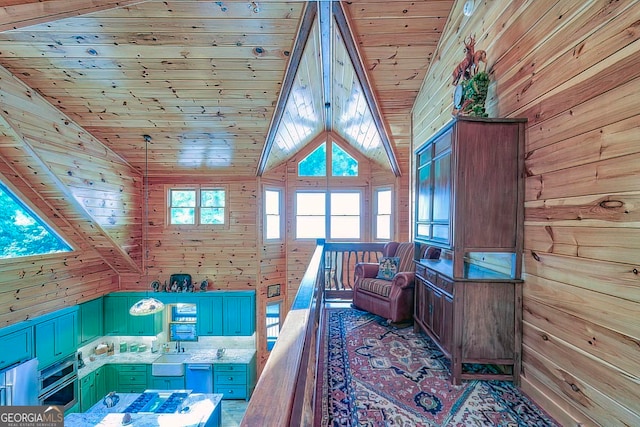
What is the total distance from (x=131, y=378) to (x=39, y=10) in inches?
273

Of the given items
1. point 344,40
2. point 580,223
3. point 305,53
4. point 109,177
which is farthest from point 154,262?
point 580,223

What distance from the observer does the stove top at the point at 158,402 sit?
185 inches

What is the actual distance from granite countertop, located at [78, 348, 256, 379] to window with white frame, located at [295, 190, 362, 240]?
310 centimetres

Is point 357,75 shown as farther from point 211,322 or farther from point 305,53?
point 211,322

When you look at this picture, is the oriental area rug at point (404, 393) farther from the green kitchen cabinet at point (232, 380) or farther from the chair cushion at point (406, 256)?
Result: the green kitchen cabinet at point (232, 380)

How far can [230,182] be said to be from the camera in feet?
22.0

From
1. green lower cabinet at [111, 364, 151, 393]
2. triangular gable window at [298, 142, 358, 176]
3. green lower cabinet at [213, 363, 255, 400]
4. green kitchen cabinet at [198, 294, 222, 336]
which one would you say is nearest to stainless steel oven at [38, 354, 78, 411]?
green lower cabinet at [111, 364, 151, 393]

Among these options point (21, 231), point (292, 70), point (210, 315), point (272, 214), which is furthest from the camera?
point (272, 214)

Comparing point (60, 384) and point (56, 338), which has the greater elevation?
point (56, 338)

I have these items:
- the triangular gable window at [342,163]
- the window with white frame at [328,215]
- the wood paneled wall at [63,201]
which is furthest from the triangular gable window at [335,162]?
the wood paneled wall at [63,201]

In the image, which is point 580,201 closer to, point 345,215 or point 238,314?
point 345,215

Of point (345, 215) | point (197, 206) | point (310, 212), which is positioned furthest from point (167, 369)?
point (345, 215)

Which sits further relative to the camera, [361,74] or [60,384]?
[60,384]

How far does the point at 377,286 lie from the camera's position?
363cm
